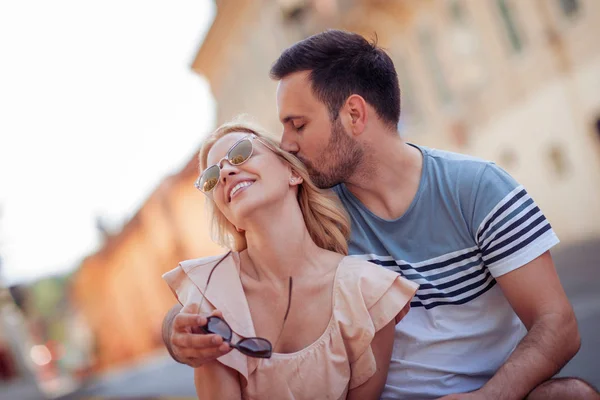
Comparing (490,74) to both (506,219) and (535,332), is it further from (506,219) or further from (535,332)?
(535,332)

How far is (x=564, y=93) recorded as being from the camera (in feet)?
61.1

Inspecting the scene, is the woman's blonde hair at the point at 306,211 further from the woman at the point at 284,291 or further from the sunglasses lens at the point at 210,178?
the sunglasses lens at the point at 210,178

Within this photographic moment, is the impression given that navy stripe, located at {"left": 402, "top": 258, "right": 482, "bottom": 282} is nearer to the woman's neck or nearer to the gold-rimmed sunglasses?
the woman's neck

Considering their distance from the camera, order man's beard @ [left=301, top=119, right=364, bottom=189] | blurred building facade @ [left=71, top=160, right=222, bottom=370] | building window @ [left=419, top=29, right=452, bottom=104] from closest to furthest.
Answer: man's beard @ [left=301, top=119, right=364, bottom=189] < building window @ [left=419, top=29, right=452, bottom=104] < blurred building facade @ [left=71, top=160, right=222, bottom=370]

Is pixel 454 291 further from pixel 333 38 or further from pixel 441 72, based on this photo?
pixel 441 72

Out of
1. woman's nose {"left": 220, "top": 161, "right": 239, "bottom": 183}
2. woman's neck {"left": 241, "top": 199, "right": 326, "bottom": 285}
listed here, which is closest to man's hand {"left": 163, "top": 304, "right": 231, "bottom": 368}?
woman's neck {"left": 241, "top": 199, "right": 326, "bottom": 285}

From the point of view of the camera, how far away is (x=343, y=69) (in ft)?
12.4

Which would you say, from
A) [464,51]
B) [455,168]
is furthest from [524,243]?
[464,51]

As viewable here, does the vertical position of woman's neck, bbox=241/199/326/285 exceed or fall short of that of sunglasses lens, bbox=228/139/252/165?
it falls short

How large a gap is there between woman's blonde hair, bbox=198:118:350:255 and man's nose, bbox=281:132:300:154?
0.14 feet

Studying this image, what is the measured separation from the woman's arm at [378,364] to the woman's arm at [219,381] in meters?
0.44

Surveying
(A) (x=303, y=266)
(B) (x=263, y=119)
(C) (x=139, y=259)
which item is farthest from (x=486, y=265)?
(C) (x=139, y=259)

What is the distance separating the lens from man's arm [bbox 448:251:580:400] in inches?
125

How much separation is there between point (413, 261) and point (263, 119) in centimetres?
3277
